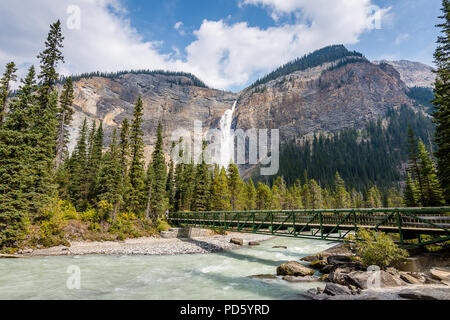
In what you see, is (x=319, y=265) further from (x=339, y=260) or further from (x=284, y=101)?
(x=284, y=101)

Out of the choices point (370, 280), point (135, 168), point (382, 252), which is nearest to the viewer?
point (370, 280)

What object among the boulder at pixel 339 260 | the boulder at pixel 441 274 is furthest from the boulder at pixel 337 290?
the boulder at pixel 339 260

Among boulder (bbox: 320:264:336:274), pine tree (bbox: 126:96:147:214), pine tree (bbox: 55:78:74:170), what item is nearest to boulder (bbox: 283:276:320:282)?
boulder (bbox: 320:264:336:274)

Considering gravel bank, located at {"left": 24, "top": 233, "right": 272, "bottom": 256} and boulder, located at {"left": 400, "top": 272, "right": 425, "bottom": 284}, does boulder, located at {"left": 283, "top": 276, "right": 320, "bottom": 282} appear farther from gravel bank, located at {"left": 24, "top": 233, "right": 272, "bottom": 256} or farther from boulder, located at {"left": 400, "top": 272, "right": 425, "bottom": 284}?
gravel bank, located at {"left": 24, "top": 233, "right": 272, "bottom": 256}

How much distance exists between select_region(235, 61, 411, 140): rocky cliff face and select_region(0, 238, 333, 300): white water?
161743 millimetres

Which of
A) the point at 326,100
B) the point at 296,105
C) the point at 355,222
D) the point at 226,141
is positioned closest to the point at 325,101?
the point at 326,100

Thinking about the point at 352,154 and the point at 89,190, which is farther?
the point at 352,154

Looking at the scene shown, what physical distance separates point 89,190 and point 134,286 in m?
32.1

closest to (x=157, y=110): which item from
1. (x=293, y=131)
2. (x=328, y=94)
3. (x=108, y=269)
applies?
(x=293, y=131)

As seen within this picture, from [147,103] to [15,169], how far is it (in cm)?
16422

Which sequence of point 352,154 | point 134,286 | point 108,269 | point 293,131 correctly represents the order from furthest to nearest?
point 293,131, point 352,154, point 108,269, point 134,286

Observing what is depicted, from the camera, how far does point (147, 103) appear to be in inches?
6708

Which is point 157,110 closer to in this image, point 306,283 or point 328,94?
point 328,94
